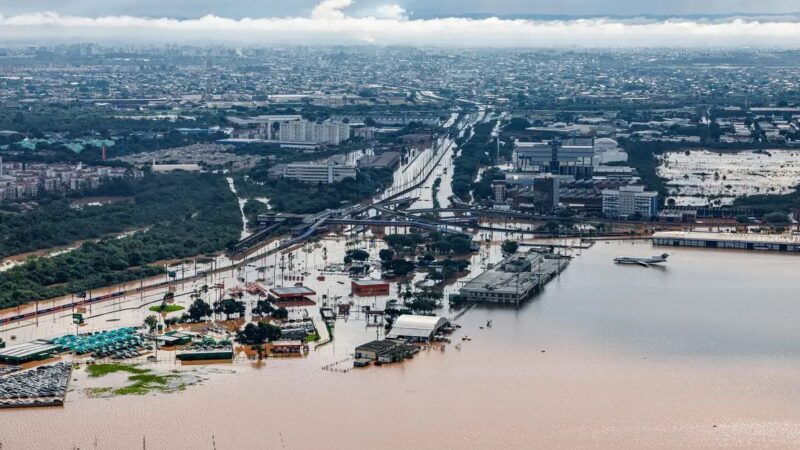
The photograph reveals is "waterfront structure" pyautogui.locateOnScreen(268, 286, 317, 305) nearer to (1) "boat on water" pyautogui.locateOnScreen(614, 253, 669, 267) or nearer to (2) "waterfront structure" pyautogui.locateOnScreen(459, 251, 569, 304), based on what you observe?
(2) "waterfront structure" pyautogui.locateOnScreen(459, 251, 569, 304)

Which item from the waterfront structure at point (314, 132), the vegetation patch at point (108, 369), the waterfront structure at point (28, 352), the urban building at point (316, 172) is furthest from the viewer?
the waterfront structure at point (314, 132)

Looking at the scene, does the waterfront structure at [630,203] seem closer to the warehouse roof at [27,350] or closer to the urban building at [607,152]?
the urban building at [607,152]

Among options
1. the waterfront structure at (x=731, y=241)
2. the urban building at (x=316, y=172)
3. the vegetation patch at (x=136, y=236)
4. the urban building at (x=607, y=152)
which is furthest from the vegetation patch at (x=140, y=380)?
the urban building at (x=607, y=152)

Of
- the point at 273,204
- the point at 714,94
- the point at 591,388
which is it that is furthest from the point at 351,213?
the point at 714,94

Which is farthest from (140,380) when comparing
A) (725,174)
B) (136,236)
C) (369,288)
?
(725,174)

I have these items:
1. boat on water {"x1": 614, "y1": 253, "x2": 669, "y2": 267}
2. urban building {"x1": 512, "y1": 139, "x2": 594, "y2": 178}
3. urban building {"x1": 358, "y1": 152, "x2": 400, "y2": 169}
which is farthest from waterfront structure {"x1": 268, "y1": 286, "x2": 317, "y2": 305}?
urban building {"x1": 358, "y1": 152, "x2": 400, "y2": 169}

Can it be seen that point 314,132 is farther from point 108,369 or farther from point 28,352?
point 108,369

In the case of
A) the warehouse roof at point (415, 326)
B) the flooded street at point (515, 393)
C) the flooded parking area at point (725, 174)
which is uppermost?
the warehouse roof at point (415, 326)
